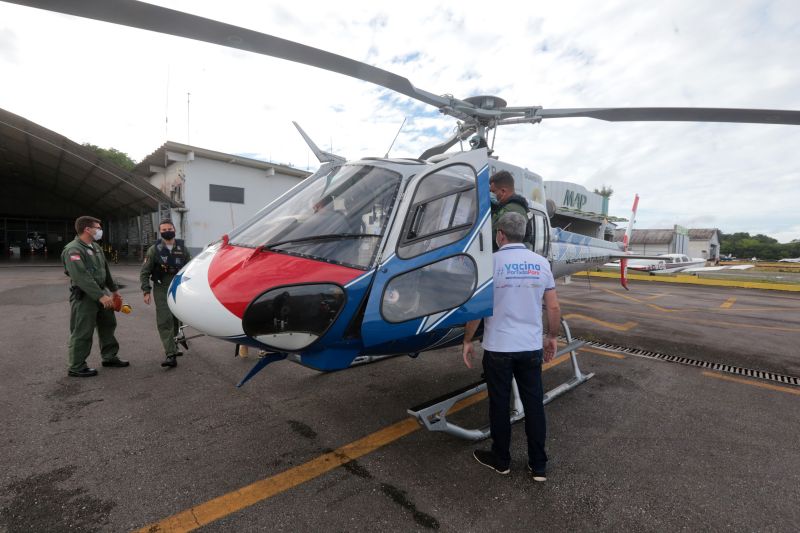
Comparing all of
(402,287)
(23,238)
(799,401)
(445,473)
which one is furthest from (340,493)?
(23,238)

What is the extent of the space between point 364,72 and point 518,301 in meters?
2.33

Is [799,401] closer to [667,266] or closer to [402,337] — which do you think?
[402,337]

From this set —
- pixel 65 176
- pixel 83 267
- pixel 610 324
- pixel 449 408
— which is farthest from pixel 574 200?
pixel 65 176

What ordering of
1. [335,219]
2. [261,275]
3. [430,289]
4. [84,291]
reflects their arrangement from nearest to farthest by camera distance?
[261,275] < [430,289] < [335,219] < [84,291]

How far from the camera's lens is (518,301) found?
2672mm

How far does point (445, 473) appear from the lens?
2709 mm

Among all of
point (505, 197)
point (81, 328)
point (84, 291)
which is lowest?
point (81, 328)

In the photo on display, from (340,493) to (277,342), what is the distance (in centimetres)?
104

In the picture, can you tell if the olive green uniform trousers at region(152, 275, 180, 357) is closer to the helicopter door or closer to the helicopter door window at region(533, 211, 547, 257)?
the helicopter door

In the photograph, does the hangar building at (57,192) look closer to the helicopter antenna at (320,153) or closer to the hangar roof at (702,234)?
the helicopter antenna at (320,153)

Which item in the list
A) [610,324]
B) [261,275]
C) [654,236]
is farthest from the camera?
[654,236]

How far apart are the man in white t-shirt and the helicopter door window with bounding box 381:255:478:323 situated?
21 cm

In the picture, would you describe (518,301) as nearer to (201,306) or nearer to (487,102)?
(201,306)

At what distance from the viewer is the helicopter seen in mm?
2467
